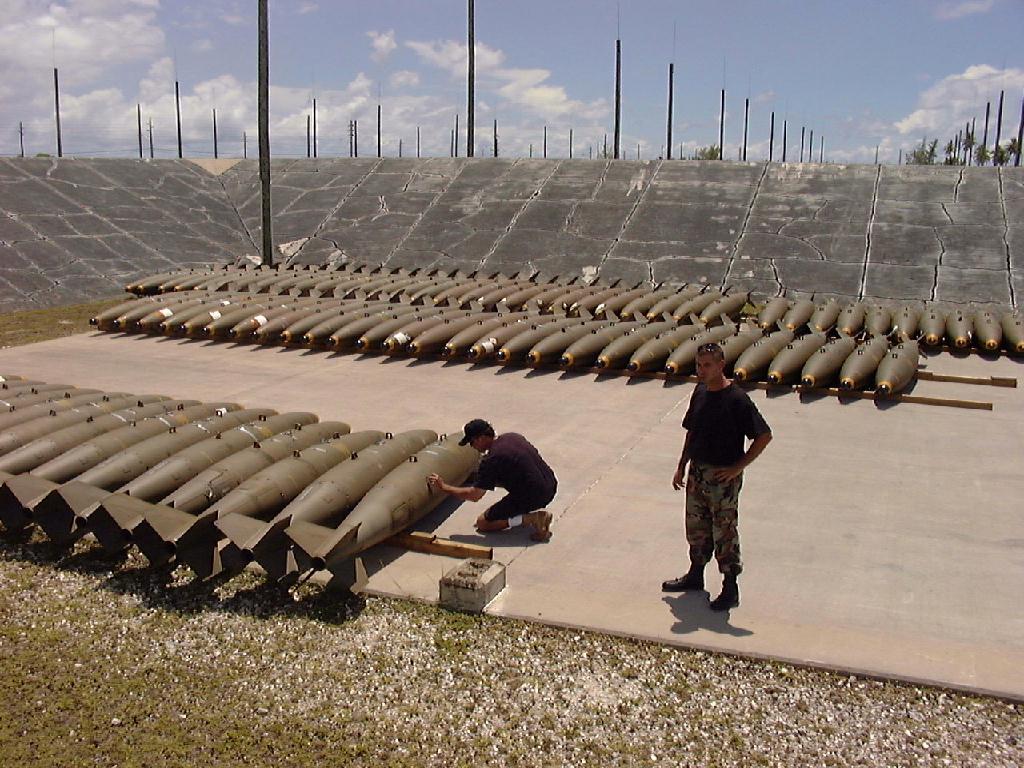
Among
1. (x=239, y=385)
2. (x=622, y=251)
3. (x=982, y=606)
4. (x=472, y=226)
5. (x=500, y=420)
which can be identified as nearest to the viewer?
(x=982, y=606)

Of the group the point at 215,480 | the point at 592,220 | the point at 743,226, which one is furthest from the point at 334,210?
the point at 215,480

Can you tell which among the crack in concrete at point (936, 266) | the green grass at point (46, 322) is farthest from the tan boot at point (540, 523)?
the crack in concrete at point (936, 266)

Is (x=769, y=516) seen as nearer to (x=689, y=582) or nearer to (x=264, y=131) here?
(x=689, y=582)

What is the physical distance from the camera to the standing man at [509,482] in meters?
7.03

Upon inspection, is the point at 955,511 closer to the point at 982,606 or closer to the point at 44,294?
the point at 982,606

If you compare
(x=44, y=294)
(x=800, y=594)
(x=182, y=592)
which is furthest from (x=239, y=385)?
(x=44, y=294)

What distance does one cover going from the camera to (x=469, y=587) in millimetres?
6035

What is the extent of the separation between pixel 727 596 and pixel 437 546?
7.72 ft

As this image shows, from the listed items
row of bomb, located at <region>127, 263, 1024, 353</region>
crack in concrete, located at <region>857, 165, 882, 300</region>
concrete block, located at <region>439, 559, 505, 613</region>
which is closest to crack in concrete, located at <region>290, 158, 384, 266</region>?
row of bomb, located at <region>127, 263, 1024, 353</region>

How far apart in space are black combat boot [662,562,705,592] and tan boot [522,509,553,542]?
126cm

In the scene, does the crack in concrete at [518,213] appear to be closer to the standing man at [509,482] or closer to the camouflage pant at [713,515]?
the standing man at [509,482]

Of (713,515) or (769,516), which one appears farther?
(769,516)

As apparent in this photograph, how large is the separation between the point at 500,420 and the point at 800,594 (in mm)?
5386

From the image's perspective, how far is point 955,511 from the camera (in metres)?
7.97
